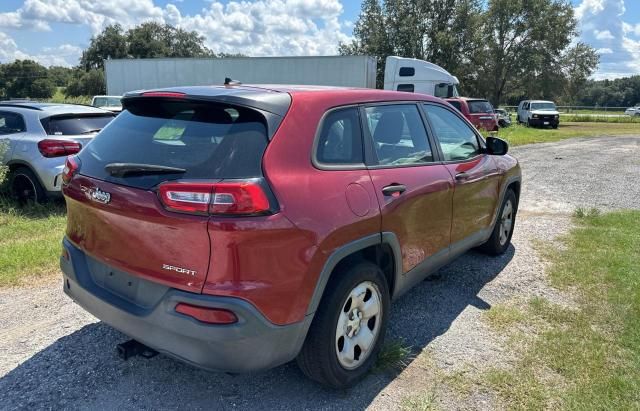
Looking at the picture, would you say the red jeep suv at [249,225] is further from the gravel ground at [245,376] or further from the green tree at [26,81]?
the green tree at [26,81]

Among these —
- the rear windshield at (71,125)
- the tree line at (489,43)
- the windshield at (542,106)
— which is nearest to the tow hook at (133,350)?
the rear windshield at (71,125)

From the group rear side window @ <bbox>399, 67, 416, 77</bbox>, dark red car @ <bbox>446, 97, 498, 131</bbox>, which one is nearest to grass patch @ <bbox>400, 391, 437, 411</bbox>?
dark red car @ <bbox>446, 97, 498, 131</bbox>

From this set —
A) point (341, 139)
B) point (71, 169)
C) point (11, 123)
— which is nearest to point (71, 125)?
point (11, 123)

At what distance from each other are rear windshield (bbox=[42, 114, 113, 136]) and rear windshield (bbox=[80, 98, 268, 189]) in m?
4.42

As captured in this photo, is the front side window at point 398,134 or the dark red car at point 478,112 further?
the dark red car at point 478,112

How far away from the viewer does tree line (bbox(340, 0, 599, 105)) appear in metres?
43.2

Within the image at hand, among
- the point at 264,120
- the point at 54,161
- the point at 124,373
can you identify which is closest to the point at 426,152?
the point at 264,120

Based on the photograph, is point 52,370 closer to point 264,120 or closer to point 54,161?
point 264,120

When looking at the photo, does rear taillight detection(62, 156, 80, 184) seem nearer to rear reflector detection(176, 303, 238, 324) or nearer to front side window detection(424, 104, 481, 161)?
rear reflector detection(176, 303, 238, 324)

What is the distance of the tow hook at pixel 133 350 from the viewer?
2.62 meters

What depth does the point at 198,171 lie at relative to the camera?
2.26m

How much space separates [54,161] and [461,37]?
42.8 metres

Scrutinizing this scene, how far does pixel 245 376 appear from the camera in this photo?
117 inches

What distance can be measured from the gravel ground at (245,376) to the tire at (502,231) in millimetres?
132
